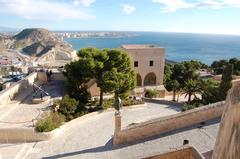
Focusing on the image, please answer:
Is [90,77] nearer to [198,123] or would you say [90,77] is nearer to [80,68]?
[80,68]

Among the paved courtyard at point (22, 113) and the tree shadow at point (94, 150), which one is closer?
the tree shadow at point (94, 150)

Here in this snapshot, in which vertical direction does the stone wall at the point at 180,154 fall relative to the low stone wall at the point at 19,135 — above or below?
above

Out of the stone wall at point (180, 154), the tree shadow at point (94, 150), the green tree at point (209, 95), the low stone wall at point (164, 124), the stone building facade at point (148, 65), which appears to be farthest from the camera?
the stone building facade at point (148, 65)

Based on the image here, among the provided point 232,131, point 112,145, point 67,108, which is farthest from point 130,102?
point 232,131

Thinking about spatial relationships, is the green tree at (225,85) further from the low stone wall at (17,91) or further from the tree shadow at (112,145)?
the low stone wall at (17,91)

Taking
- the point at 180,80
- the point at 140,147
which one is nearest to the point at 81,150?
the point at 140,147

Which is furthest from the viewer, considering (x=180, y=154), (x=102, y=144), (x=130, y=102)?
(x=130, y=102)

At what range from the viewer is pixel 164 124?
1541 cm

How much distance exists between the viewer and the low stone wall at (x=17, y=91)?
20.4 m

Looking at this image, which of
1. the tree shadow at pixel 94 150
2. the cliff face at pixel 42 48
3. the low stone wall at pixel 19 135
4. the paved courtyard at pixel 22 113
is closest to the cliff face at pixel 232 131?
the tree shadow at pixel 94 150

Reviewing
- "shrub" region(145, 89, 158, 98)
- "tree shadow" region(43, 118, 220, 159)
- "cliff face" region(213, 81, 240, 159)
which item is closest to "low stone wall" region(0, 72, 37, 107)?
"tree shadow" region(43, 118, 220, 159)

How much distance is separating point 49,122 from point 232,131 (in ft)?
46.4

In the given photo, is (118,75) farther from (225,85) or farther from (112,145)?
(225,85)

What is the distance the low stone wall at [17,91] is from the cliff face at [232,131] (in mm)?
18688
